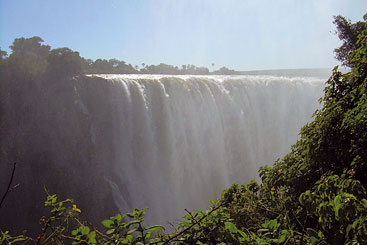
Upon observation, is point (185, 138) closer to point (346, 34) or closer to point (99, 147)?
point (99, 147)

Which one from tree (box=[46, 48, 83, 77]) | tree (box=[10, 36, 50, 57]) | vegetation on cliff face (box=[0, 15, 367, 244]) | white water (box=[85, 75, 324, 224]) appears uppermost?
tree (box=[10, 36, 50, 57])

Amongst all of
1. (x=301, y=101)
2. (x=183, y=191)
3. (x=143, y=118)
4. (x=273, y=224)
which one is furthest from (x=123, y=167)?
(x=301, y=101)

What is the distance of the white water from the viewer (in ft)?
54.0

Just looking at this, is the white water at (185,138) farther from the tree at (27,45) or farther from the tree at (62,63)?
the tree at (27,45)

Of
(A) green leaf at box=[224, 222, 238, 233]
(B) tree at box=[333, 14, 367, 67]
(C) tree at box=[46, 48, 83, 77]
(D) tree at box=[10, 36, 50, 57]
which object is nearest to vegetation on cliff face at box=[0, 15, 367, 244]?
(A) green leaf at box=[224, 222, 238, 233]

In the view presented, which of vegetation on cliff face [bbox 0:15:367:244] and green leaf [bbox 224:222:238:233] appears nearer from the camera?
green leaf [bbox 224:222:238:233]

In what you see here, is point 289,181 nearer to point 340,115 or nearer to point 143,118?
point 340,115

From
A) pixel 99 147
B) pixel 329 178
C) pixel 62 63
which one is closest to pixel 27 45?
pixel 62 63

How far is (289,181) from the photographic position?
3.18m

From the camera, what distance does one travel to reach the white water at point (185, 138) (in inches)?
648

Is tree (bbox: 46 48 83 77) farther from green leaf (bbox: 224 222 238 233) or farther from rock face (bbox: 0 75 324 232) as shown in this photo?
green leaf (bbox: 224 222 238 233)

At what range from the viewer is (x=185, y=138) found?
1830 cm

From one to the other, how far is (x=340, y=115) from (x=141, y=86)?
14.6 meters

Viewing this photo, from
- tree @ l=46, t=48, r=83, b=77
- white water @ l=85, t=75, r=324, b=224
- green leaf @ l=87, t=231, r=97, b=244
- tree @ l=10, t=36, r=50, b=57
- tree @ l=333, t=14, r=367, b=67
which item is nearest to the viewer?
green leaf @ l=87, t=231, r=97, b=244
